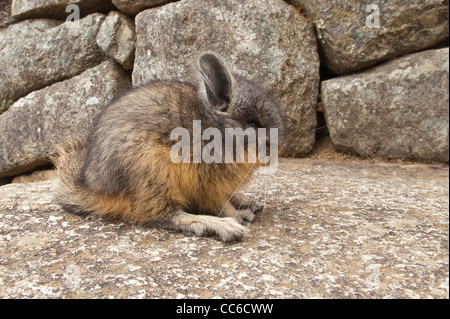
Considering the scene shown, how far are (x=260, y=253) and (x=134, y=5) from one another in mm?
4242

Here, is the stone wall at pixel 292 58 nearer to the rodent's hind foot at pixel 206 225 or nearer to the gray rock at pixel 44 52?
the gray rock at pixel 44 52

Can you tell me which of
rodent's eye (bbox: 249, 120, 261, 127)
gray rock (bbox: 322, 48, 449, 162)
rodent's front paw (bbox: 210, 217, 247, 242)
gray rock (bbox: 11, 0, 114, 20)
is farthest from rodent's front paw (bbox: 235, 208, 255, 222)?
gray rock (bbox: 11, 0, 114, 20)

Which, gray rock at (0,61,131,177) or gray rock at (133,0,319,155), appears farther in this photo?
gray rock at (0,61,131,177)

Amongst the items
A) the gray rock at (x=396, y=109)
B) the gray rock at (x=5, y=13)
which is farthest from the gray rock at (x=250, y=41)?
the gray rock at (x=5, y=13)

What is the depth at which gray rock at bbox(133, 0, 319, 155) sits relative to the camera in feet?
16.9

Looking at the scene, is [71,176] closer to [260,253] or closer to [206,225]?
[206,225]

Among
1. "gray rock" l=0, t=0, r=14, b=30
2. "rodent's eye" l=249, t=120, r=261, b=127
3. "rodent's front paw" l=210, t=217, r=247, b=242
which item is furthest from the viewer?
"gray rock" l=0, t=0, r=14, b=30

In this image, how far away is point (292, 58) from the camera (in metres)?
5.25

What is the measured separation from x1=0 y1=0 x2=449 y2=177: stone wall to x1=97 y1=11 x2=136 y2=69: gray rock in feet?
0.04

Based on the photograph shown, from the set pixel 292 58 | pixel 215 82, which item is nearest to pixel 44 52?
pixel 292 58

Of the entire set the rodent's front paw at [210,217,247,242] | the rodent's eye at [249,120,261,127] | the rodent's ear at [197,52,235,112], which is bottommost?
the rodent's front paw at [210,217,247,242]

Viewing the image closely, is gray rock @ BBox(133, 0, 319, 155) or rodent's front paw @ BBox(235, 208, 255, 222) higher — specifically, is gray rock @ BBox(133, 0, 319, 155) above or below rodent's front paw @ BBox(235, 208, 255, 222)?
above

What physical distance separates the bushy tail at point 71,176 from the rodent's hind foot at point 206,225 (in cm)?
81

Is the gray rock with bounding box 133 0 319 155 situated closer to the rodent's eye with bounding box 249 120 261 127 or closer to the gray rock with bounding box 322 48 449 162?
the gray rock with bounding box 322 48 449 162
